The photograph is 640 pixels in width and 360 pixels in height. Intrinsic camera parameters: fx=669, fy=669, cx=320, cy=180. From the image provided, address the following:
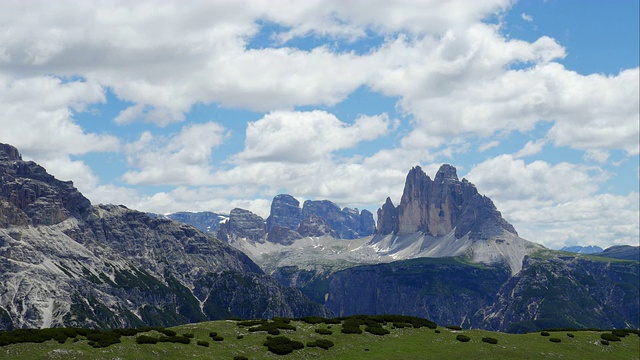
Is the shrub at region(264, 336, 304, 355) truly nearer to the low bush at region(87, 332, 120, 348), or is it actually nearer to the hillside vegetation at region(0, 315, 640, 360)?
the hillside vegetation at region(0, 315, 640, 360)

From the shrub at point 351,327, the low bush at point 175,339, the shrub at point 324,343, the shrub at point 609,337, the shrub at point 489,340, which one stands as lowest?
the shrub at point 609,337

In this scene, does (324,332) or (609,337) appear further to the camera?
(609,337)

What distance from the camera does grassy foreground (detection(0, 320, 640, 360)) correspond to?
204ft

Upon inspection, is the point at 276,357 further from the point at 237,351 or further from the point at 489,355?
the point at 489,355

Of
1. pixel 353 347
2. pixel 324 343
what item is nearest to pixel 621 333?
pixel 353 347

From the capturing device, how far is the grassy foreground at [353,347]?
6219 cm

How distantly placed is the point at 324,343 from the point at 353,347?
3465 mm

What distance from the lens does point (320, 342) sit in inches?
2830

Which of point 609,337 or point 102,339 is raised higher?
point 102,339

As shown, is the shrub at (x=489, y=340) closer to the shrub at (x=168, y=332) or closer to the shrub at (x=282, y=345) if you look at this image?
the shrub at (x=282, y=345)

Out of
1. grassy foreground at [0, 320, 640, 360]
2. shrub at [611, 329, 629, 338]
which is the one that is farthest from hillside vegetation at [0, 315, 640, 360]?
shrub at [611, 329, 629, 338]

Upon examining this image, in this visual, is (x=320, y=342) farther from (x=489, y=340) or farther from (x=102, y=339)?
(x=102, y=339)

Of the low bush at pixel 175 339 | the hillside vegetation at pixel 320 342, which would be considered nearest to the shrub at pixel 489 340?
the hillside vegetation at pixel 320 342

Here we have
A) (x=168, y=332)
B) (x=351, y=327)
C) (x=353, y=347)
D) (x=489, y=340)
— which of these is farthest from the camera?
(x=351, y=327)
